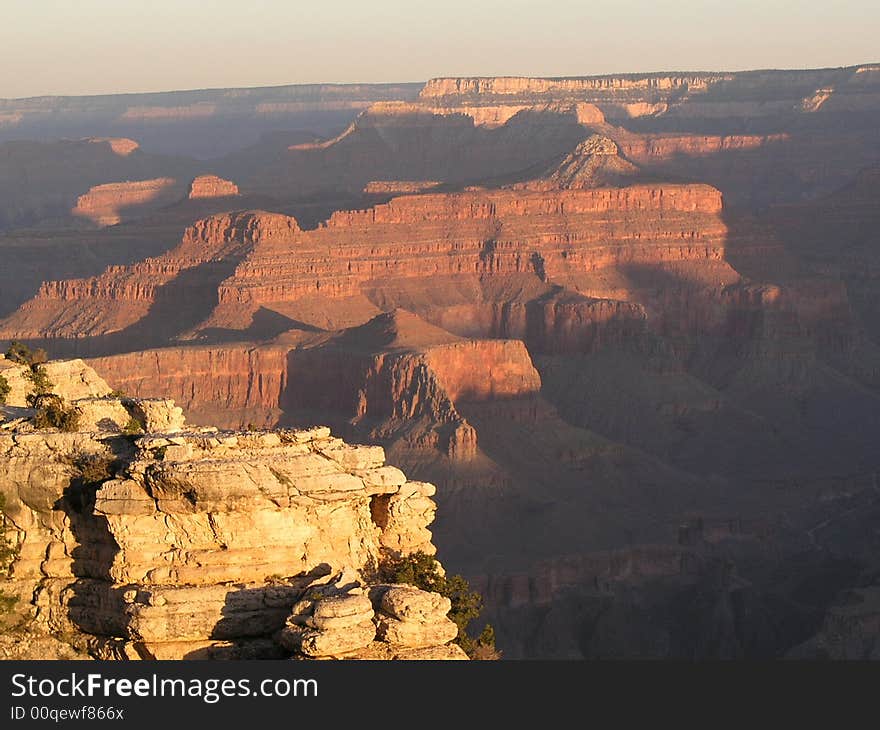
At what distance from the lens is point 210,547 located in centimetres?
3472

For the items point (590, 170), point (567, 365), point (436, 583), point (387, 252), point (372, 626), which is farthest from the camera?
point (590, 170)

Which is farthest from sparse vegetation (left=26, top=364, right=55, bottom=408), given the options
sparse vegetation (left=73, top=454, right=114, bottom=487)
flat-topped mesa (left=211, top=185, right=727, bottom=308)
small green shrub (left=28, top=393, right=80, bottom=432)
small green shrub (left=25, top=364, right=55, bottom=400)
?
flat-topped mesa (left=211, top=185, right=727, bottom=308)

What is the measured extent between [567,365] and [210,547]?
11608 cm

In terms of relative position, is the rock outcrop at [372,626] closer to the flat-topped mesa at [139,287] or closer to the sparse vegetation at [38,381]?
the sparse vegetation at [38,381]

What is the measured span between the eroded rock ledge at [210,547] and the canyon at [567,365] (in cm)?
5697

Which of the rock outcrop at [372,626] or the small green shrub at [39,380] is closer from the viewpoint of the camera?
the rock outcrop at [372,626]

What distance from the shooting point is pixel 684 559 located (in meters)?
110

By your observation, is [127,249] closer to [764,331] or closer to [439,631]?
[764,331]

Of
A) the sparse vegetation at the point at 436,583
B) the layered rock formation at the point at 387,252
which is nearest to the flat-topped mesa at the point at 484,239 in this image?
the layered rock formation at the point at 387,252

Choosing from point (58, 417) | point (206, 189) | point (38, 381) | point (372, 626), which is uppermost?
point (206, 189)

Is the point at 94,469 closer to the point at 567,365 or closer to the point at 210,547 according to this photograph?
the point at 210,547

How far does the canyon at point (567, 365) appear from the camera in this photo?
105m

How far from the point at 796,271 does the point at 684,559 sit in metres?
70.8

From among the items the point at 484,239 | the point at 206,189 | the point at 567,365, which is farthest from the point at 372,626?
the point at 206,189
